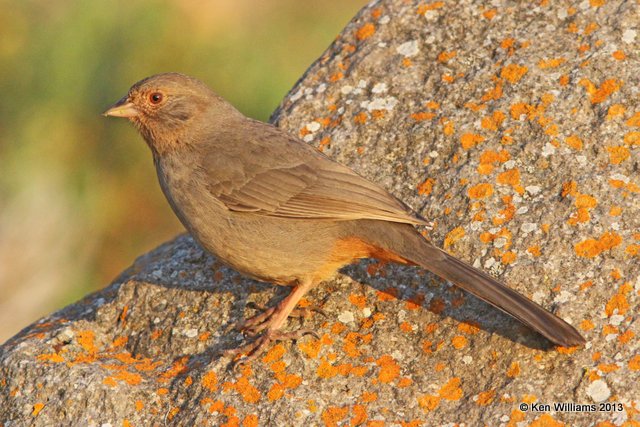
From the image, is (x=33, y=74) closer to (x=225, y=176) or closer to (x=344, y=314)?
(x=225, y=176)

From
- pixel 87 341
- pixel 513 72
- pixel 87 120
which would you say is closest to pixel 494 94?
pixel 513 72

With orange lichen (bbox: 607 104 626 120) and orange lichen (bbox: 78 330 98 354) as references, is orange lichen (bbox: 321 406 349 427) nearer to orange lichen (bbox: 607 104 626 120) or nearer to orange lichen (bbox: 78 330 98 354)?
orange lichen (bbox: 78 330 98 354)

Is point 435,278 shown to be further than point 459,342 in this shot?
Yes

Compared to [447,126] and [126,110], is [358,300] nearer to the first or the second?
[447,126]

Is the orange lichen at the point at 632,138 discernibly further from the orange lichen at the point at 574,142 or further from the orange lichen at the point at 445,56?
the orange lichen at the point at 445,56

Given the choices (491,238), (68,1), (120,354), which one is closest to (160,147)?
(120,354)
